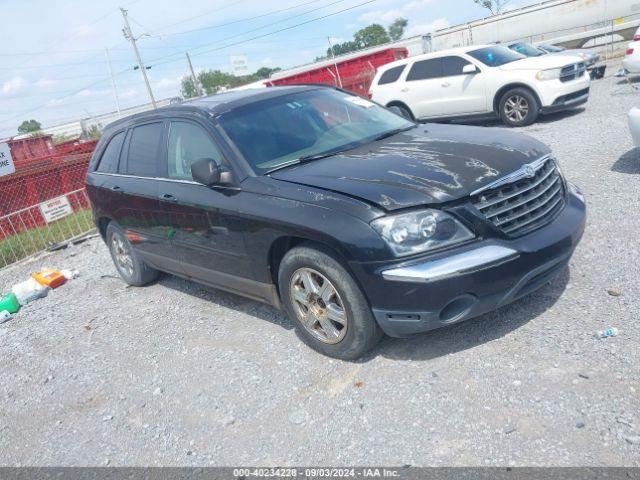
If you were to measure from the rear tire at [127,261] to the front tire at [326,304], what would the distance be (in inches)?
102

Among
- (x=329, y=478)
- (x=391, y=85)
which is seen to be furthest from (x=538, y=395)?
(x=391, y=85)

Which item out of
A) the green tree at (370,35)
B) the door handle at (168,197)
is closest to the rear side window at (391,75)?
the door handle at (168,197)

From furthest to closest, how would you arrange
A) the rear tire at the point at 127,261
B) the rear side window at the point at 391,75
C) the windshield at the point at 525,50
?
the rear side window at the point at 391,75 < the windshield at the point at 525,50 < the rear tire at the point at 127,261

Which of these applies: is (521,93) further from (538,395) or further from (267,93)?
(538,395)

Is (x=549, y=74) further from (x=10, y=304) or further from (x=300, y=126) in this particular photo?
(x=10, y=304)

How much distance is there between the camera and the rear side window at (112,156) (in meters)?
5.75

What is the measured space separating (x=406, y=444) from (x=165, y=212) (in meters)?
2.90

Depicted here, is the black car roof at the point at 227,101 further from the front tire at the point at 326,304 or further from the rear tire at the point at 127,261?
the front tire at the point at 326,304

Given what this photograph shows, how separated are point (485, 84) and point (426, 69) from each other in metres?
1.54

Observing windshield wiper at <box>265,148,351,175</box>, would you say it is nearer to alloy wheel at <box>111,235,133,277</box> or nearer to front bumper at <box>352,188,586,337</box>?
front bumper at <box>352,188,586,337</box>

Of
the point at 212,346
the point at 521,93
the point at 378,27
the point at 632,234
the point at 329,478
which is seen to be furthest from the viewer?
the point at 378,27

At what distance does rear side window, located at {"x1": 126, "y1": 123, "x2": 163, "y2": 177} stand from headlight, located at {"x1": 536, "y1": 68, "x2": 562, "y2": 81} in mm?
8275

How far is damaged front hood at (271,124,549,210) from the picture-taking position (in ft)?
10.8

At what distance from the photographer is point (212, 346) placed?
4469 mm
